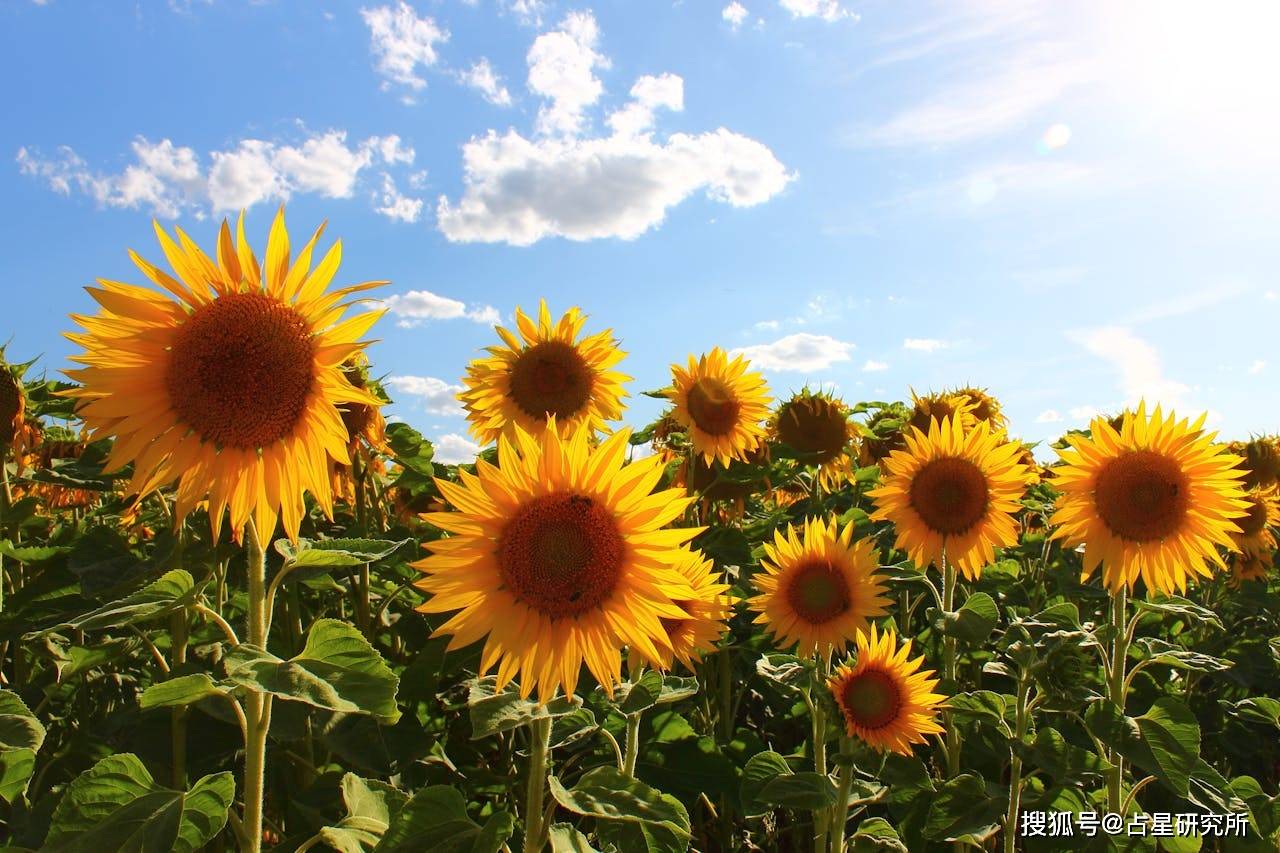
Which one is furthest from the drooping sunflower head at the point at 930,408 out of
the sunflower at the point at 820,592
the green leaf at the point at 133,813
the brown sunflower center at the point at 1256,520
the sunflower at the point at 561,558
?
the green leaf at the point at 133,813

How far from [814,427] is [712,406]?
0.95m

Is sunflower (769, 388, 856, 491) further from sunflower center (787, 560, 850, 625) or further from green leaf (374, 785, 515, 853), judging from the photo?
green leaf (374, 785, 515, 853)

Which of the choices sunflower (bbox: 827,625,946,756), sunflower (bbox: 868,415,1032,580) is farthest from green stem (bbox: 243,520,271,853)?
sunflower (bbox: 868,415,1032,580)

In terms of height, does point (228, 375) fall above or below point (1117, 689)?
above

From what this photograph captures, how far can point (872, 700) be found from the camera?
3316 mm

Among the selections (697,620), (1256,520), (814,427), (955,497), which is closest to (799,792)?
(697,620)

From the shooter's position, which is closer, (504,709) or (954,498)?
(504,709)

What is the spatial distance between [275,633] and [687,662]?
220 centimetres

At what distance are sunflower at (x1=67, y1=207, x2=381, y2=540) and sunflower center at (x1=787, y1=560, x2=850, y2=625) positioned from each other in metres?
2.26

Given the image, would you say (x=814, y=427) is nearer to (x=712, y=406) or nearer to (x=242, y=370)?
(x=712, y=406)

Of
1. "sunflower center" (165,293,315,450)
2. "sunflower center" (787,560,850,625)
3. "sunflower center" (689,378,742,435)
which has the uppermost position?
"sunflower center" (689,378,742,435)

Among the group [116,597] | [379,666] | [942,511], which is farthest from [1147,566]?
[116,597]

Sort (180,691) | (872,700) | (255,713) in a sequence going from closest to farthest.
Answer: (180,691) → (255,713) → (872,700)

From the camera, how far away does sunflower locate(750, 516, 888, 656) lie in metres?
3.78
